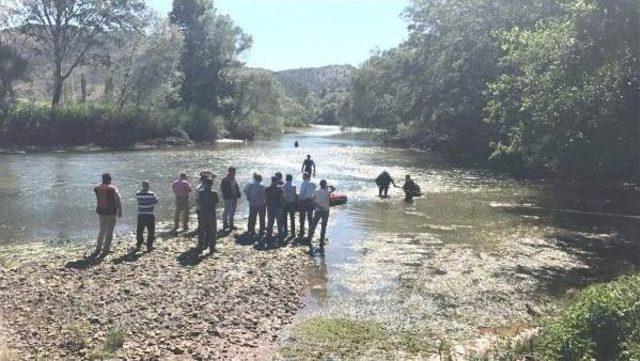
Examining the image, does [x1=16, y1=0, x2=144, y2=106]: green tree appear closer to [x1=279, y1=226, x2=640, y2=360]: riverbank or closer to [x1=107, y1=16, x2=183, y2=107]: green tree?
[x1=107, y1=16, x2=183, y2=107]: green tree

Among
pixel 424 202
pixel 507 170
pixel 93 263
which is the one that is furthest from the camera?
pixel 507 170

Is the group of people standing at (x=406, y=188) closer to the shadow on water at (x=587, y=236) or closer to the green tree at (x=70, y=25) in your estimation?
the shadow on water at (x=587, y=236)

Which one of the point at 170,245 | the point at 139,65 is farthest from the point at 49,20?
the point at 170,245

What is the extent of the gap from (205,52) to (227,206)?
233ft

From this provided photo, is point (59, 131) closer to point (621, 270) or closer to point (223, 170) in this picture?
point (223, 170)

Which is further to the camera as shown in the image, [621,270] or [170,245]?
[170,245]

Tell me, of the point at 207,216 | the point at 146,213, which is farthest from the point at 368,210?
the point at 146,213

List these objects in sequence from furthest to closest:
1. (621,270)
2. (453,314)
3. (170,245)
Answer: (170,245) → (621,270) → (453,314)

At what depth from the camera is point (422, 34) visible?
202ft

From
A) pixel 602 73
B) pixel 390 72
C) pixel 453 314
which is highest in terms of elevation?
pixel 390 72

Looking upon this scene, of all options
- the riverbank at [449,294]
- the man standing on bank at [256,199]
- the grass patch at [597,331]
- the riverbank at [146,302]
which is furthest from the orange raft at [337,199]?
the grass patch at [597,331]

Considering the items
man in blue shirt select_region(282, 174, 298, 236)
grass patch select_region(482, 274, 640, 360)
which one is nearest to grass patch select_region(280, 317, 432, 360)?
grass patch select_region(482, 274, 640, 360)

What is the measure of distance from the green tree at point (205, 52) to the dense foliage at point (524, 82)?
73.3 ft

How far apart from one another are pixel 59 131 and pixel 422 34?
40.0 metres
